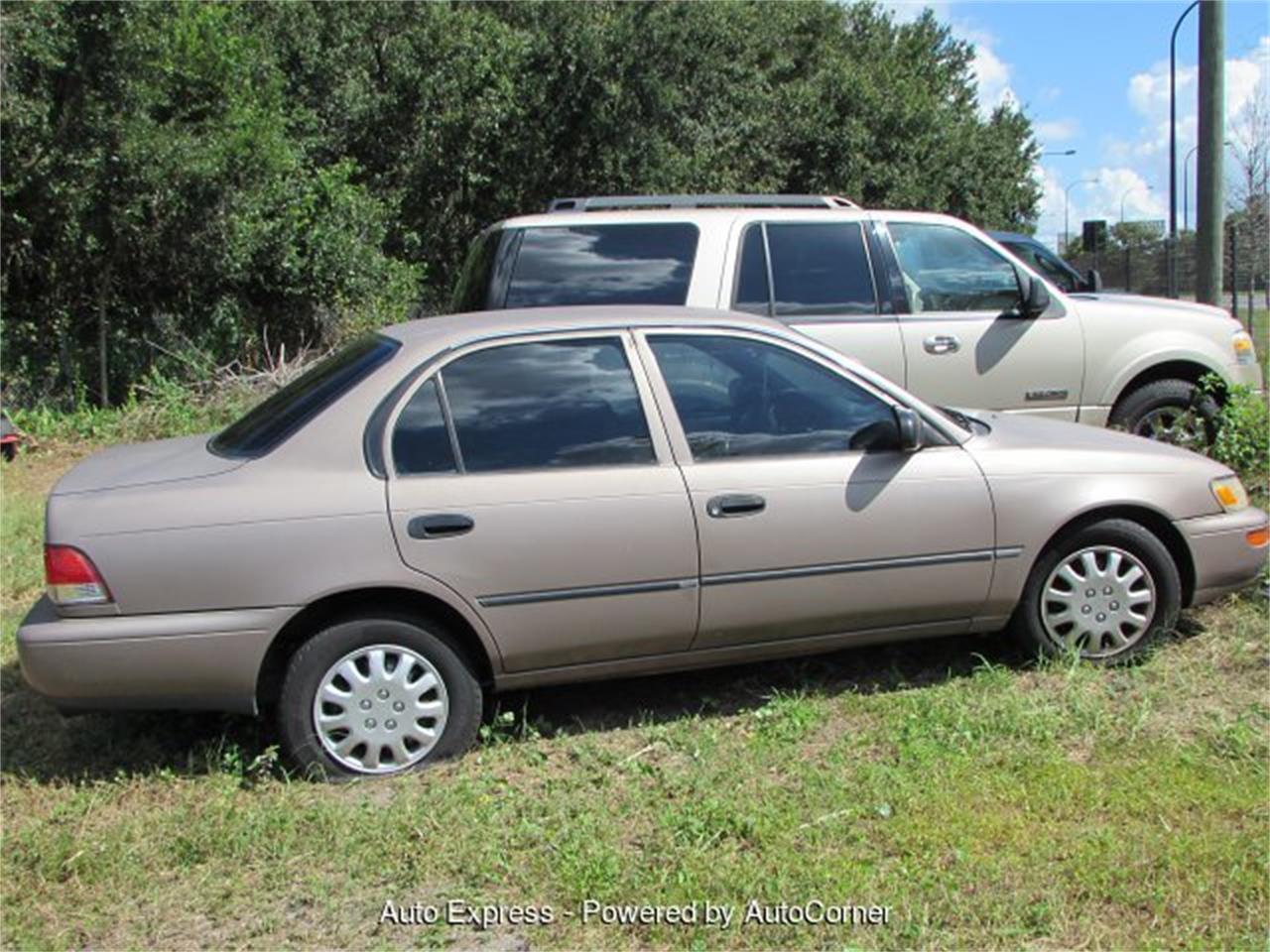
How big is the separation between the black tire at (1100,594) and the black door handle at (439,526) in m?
2.29

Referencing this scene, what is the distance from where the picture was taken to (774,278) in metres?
7.00

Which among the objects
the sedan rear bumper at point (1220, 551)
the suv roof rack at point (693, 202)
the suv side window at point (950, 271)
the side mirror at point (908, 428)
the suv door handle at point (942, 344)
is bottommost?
the sedan rear bumper at point (1220, 551)

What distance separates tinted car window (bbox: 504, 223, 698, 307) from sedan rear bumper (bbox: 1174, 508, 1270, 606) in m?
3.04

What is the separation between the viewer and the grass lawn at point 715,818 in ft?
10.7

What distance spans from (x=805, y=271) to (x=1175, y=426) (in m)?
2.53

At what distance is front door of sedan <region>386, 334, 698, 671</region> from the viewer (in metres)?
4.17

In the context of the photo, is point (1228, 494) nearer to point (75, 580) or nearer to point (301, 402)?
point (301, 402)

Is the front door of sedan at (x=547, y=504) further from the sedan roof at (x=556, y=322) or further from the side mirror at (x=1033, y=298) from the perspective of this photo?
the side mirror at (x=1033, y=298)

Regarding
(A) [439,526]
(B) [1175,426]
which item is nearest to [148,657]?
(A) [439,526]

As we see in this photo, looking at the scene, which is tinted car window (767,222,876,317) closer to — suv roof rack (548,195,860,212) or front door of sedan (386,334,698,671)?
suv roof rack (548,195,860,212)

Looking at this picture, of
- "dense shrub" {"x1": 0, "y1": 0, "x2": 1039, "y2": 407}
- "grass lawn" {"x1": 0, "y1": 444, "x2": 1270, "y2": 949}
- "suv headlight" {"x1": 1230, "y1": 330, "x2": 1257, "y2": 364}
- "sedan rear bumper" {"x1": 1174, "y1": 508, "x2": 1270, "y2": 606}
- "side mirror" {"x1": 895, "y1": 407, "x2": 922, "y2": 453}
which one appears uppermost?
"dense shrub" {"x1": 0, "y1": 0, "x2": 1039, "y2": 407}

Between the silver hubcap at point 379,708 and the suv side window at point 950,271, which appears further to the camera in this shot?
the suv side window at point 950,271

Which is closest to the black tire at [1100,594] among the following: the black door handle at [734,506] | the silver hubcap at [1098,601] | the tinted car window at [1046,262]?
the silver hubcap at [1098,601]

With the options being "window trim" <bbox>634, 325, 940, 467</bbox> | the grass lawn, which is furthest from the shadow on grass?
"window trim" <bbox>634, 325, 940, 467</bbox>
